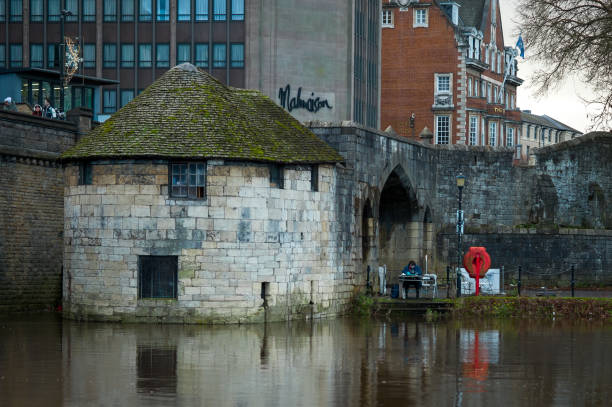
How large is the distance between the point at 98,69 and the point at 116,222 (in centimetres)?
→ 3903

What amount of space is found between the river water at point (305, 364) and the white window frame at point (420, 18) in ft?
175

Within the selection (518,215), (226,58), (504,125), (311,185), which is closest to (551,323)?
(311,185)

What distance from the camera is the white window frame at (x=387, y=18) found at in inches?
3332

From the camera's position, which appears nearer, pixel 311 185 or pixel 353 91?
pixel 311 185

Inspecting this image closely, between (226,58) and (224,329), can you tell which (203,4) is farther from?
(224,329)

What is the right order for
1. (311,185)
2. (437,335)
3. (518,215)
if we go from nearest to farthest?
(437,335), (311,185), (518,215)

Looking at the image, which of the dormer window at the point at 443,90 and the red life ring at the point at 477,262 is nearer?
the red life ring at the point at 477,262

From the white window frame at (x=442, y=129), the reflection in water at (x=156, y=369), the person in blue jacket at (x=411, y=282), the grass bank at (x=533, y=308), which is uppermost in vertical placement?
the white window frame at (x=442, y=129)

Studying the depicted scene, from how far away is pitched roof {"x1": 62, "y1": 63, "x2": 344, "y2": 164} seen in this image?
32.1 m

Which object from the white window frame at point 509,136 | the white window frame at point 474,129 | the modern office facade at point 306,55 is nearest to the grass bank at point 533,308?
the modern office facade at point 306,55

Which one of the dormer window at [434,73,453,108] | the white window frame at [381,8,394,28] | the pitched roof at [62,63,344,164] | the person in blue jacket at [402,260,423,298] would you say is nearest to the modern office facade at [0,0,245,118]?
the white window frame at [381,8,394,28]

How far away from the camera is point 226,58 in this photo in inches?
2734

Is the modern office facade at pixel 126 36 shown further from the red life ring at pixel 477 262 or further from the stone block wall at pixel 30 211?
the red life ring at pixel 477 262

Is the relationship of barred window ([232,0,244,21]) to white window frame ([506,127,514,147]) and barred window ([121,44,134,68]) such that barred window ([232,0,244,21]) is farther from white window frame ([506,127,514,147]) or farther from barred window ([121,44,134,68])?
white window frame ([506,127,514,147])
